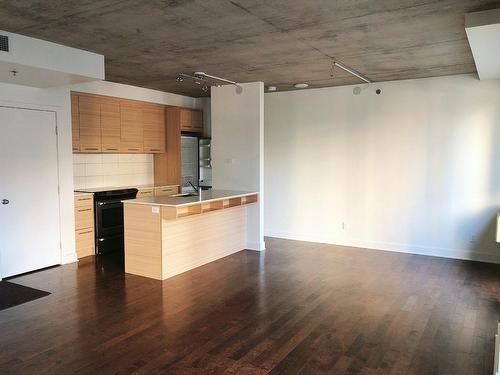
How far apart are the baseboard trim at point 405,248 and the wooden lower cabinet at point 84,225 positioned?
10.6 feet

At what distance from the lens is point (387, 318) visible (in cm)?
378

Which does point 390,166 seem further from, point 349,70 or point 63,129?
point 63,129

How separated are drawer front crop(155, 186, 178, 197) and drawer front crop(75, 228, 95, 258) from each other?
135cm

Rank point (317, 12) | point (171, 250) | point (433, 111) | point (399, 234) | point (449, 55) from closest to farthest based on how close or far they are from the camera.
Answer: point (317, 12) → point (449, 55) → point (171, 250) → point (433, 111) → point (399, 234)

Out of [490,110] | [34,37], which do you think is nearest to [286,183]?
[490,110]

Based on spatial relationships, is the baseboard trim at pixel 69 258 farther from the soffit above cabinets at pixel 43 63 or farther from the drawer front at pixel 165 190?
the soffit above cabinets at pixel 43 63

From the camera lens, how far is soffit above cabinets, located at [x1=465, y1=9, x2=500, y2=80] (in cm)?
315

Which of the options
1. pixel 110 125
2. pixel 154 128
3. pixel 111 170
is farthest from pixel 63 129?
pixel 154 128

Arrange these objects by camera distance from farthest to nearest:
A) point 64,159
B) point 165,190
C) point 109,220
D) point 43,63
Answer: point 165,190
point 109,220
point 64,159
point 43,63

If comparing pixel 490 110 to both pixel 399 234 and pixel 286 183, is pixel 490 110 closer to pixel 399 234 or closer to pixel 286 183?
pixel 399 234

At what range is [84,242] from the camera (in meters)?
6.02

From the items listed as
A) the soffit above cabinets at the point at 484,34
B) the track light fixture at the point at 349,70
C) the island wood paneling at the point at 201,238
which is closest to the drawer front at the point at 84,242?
the island wood paneling at the point at 201,238

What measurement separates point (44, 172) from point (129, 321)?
279 centimetres

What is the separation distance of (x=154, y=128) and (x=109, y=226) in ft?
6.62
